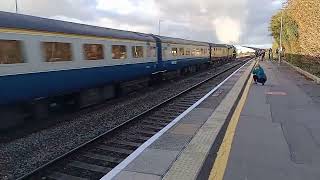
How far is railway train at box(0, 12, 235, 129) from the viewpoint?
9570mm

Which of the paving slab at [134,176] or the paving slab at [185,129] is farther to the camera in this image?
the paving slab at [185,129]

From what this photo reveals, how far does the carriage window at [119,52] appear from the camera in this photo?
15.7 metres

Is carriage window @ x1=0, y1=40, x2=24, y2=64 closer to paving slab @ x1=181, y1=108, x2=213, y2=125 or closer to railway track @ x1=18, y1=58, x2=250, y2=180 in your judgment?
railway track @ x1=18, y1=58, x2=250, y2=180

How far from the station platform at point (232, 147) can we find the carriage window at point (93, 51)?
3981 millimetres

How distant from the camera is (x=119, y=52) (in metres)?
16.2

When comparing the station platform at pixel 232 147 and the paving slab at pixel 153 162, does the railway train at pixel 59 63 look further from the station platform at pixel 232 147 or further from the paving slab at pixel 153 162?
the paving slab at pixel 153 162

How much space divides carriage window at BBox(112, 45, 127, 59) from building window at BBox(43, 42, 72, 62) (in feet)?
11.8

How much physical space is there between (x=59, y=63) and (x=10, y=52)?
227 cm

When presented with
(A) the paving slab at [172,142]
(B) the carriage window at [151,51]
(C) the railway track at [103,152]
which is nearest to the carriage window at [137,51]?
(B) the carriage window at [151,51]

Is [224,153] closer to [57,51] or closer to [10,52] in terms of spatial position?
[10,52]

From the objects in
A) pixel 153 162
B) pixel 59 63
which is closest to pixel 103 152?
pixel 153 162

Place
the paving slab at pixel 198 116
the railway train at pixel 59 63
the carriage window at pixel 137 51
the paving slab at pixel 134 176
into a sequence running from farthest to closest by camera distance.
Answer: the carriage window at pixel 137 51 < the paving slab at pixel 198 116 < the railway train at pixel 59 63 < the paving slab at pixel 134 176

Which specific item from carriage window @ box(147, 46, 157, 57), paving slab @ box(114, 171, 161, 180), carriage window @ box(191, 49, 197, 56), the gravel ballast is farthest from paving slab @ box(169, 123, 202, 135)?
carriage window @ box(191, 49, 197, 56)

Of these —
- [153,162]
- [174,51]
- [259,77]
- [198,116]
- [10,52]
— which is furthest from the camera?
[174,51]
